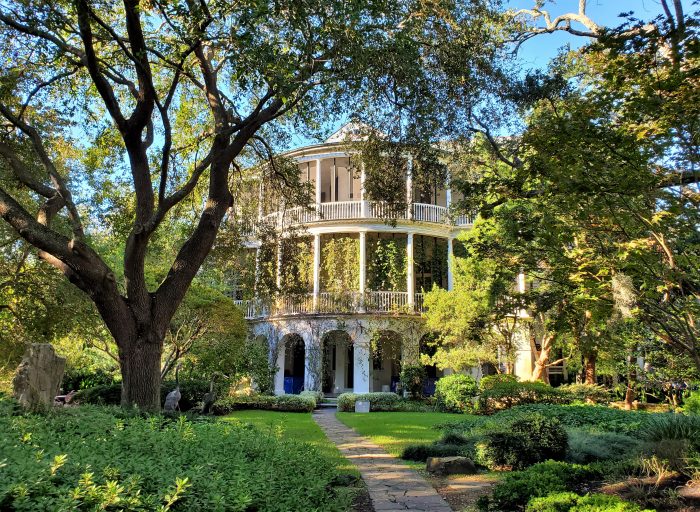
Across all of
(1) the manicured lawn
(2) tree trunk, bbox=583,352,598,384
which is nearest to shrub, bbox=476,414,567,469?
(1) the manicured lawn

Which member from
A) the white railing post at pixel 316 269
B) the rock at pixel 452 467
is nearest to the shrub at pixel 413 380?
the white railing post at pixel 316 269

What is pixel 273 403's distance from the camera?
66.0 ft

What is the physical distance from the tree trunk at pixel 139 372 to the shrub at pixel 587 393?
45.2 ft

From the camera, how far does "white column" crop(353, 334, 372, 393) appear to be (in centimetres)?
2325

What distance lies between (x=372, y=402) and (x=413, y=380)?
263 centimetres

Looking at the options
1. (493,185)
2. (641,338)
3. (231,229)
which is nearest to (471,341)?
(641,338)

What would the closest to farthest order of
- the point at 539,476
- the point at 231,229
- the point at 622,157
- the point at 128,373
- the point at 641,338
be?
the point at 622,157
the point at 539,476
the point at 128,373
the point at 231,229
the point at 641,338

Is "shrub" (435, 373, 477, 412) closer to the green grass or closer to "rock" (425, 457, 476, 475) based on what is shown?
the green grass

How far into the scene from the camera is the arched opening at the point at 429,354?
72.9ft

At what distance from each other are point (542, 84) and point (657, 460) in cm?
633

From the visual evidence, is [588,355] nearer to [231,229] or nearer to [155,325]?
[231,229]

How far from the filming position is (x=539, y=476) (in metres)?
5.96

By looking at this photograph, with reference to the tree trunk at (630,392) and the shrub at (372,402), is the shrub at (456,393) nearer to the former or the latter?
the shrub at (372,402)

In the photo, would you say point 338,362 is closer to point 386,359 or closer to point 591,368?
point 386,359
